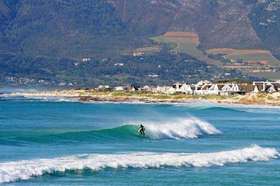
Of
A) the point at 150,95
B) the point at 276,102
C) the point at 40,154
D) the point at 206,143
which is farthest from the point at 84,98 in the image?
the point at 40,154

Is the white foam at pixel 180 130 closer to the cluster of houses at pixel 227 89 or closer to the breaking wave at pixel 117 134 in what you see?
the breaking wave at pixel 117 134

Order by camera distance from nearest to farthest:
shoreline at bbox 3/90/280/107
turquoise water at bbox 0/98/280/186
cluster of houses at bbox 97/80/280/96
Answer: turquoise water at bbox 0/98/280/186 < shoreline at bbox 3/90/280/107 < cluster of houses at bbox 97/80/280/96

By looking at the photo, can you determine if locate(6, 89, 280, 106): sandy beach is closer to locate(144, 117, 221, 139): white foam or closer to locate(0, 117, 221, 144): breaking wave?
locate(144, 117, 221, 139): white foam

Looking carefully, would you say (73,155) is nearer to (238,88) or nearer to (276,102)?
(276,102)

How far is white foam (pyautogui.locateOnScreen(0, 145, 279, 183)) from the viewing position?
34.0 m

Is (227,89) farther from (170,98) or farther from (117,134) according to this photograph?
(117,134)

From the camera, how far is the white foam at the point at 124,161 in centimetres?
3397

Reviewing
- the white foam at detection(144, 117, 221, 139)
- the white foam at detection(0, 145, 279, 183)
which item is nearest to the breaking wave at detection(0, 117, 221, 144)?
the white foam at detection(144, 117, 221, 139)

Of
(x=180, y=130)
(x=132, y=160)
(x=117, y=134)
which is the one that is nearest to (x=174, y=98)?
(x=180, y=130)

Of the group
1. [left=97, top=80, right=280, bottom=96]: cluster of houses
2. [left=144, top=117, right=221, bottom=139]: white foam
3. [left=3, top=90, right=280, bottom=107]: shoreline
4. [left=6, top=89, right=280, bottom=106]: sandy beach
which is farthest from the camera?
[left=97, top=80, right=280, bottom=96]: cluster of houses

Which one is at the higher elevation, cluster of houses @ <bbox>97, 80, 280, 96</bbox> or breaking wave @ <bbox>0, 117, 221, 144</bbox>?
cluster of houses @ <bbox>97, 80, 280, 96</bbox>

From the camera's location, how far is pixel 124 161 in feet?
125

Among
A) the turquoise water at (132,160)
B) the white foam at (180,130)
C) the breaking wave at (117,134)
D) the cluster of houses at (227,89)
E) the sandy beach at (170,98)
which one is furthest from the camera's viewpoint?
the cluster of houses at (227,89)

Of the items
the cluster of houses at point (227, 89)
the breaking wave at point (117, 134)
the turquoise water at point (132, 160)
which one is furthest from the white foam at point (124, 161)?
A: the cluster of houses at point (227, 89)
